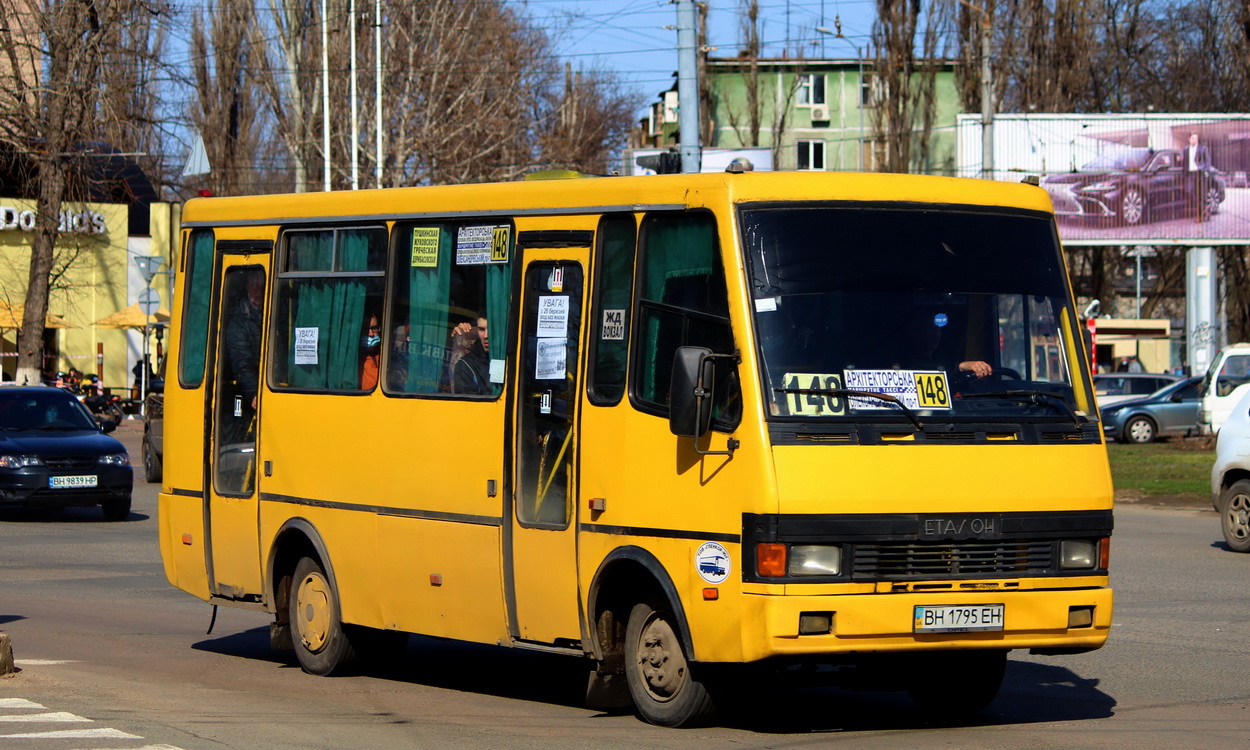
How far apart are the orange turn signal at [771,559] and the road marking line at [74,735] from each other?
9.85 feet

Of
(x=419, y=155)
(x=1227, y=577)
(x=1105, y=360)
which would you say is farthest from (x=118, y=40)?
(x=1105, y=360)

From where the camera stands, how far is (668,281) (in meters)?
8.49

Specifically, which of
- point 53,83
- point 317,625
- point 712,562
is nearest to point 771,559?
point 712,562

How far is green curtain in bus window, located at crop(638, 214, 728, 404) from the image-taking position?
8.31 m

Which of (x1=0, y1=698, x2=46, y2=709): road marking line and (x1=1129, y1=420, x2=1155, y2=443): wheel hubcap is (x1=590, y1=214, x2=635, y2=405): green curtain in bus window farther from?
(x1=1129, y1=420, x2=1155, y2=443): wheel hubcap

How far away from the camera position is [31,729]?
27.7 ft

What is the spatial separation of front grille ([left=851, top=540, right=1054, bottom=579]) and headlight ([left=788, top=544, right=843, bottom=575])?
0.08m

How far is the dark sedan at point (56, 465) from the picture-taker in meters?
21.0

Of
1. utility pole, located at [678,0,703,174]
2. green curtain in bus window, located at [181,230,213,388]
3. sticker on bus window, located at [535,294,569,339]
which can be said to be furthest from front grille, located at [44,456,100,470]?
sticker on bus window, located at [535,294,569,339]

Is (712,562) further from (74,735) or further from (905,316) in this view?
(74,735)

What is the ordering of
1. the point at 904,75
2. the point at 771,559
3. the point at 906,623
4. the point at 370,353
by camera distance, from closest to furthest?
the point at 771,559 → the point at 906,623 → the point at 370,353 → the point at 904,75

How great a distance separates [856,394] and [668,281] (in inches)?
44.3

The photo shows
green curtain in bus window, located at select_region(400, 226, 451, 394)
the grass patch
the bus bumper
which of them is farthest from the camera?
the grass patch

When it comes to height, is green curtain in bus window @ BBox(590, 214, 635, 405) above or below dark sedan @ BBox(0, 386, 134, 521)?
above
